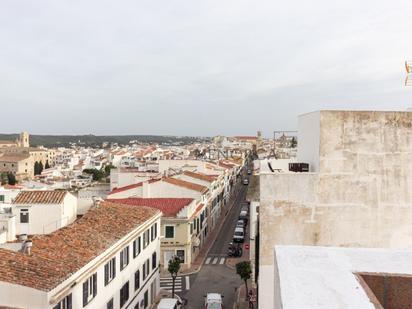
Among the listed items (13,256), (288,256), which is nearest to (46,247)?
(13,256)

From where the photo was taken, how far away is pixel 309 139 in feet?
46.3

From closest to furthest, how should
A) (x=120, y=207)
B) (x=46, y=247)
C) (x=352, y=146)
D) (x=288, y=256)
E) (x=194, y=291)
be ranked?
(x=288, y=256), (x=352, y=146), (x=46, y=247), (x=120, y=207), (x=194, y=291)

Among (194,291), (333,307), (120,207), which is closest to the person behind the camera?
(333,307)

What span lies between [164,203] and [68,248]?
1970cm

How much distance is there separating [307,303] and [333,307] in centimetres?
22

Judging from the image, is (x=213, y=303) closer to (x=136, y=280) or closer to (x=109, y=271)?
(x=136, y=280)

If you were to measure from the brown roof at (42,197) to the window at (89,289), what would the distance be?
6.41m

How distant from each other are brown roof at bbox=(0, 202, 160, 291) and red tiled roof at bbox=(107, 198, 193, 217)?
31.9ft

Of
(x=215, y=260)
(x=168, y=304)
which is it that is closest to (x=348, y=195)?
(x=168, y=304)

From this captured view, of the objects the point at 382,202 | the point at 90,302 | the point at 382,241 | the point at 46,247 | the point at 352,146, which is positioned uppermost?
the point at 352,146

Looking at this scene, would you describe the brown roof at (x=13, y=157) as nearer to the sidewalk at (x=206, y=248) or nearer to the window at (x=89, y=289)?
the sidewalk at (x=206, y=248)

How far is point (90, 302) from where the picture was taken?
17.7 m

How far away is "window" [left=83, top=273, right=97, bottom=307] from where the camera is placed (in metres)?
17.1

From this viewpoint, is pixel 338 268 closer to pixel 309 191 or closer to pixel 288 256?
pixel 288 256
